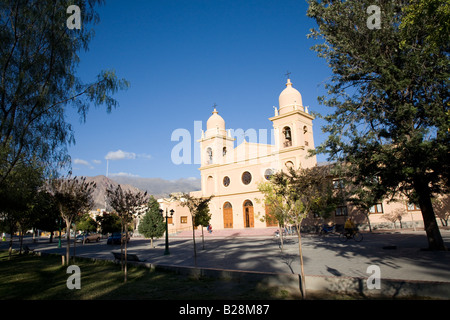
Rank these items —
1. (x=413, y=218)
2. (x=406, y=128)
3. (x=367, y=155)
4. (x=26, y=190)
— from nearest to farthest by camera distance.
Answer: (x=406, y=128)
(x=367, y=155)
(x=26, y=190)
(x=413, y=218)

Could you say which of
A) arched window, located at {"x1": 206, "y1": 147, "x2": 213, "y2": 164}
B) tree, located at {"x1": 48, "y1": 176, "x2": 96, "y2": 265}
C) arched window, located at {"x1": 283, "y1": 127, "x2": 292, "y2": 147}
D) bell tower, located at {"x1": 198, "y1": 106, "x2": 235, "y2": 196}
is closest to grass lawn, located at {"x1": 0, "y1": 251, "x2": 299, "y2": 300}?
tree, located at {"x1": 48, "y1": 176, "x2": 96, "y2": 265}

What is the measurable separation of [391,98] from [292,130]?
65.1 feet

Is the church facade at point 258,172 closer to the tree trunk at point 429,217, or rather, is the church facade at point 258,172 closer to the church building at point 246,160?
the church building at point 246,160

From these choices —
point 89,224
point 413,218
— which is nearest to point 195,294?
point 413,218

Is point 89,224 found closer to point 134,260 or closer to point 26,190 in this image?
point 26,190

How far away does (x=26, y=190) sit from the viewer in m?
14.5

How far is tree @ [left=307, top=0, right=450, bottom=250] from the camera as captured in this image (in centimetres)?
1050

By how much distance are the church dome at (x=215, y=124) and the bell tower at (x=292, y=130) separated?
9.58 m

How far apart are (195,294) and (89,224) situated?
1680 inches

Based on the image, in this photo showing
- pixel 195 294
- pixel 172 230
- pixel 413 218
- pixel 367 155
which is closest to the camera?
pixel 195 294

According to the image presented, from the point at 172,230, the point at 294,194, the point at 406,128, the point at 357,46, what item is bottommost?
the point at 172,230

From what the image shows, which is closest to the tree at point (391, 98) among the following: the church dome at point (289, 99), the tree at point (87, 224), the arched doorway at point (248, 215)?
the church dome at point (289, 99)

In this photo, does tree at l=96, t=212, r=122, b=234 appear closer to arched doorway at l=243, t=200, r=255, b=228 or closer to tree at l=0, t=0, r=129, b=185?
arched doorway at l=243, t=200, r=255, b=228

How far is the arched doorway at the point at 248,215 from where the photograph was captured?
35447mm
